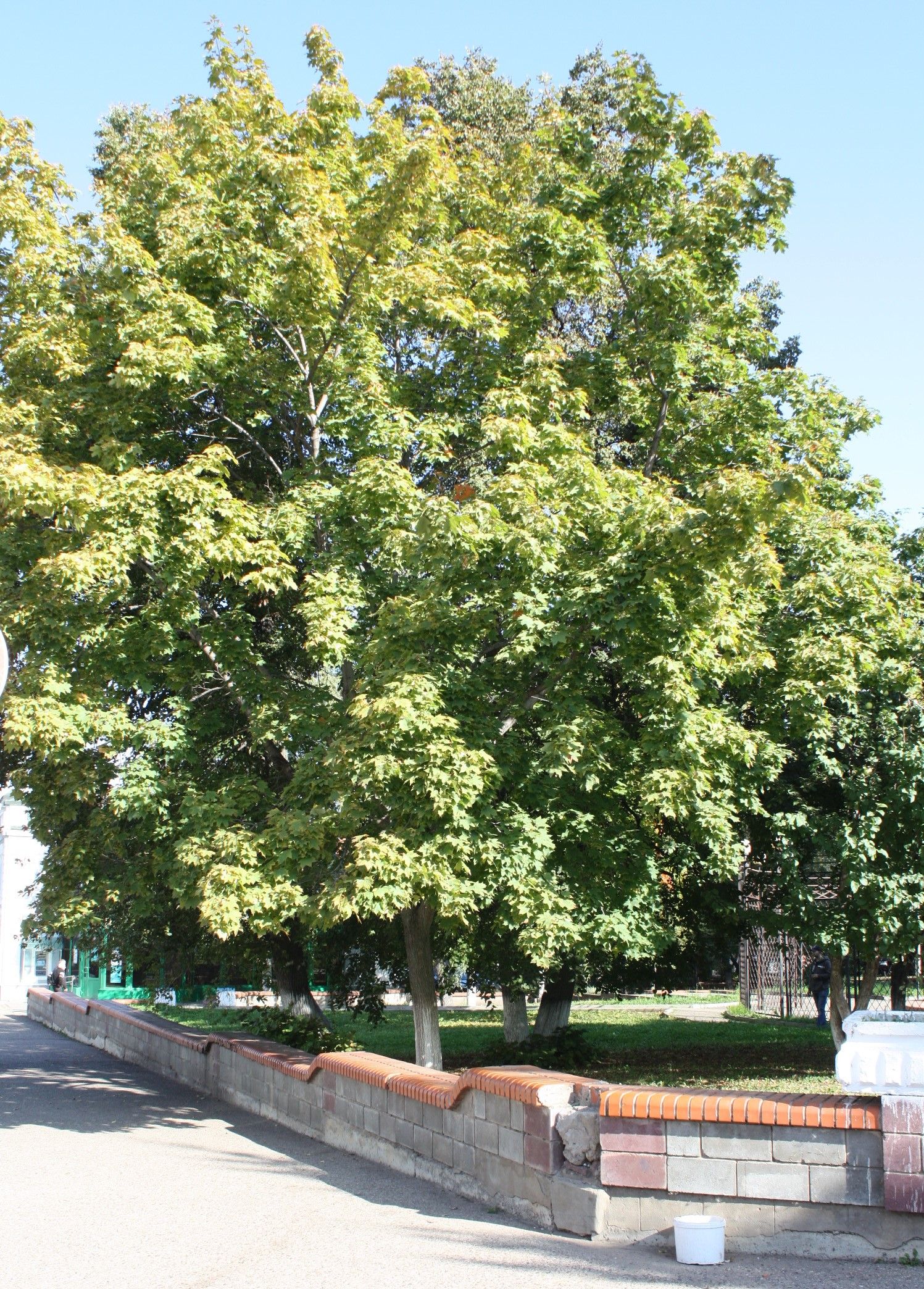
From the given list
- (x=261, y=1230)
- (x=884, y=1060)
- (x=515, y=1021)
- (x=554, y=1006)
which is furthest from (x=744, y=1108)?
(x=515, y=1021)

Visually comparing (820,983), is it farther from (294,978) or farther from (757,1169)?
(757,1169)

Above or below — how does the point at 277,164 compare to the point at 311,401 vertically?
above

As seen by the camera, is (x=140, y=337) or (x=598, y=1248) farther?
(x=140, y=337)

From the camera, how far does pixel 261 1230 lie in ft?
20.9

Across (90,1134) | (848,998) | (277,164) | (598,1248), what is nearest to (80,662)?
(90,1134)

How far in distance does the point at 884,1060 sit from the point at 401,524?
20.7 ft

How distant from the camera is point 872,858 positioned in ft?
38.1

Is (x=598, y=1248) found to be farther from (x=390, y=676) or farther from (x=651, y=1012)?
(x=651, y=1012)

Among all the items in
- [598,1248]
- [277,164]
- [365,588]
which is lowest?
[598,1248]

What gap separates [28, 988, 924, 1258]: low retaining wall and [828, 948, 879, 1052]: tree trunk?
7032 millimetres

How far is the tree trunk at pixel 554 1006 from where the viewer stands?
48.2ft

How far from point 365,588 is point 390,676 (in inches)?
67.0

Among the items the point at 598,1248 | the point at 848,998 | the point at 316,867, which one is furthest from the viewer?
the point at 848,998

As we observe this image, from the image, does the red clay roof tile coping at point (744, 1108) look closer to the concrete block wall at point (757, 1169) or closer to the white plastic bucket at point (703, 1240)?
the concrete block wall at point (757, 1169)
